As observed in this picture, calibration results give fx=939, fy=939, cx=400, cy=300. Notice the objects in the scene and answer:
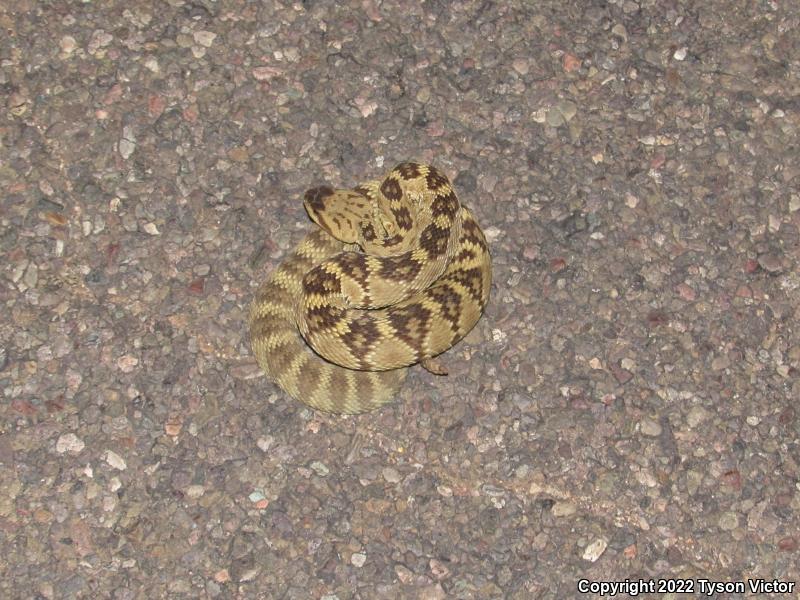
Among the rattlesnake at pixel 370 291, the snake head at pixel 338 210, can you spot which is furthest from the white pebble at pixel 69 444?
the snake head at pixel 338 210

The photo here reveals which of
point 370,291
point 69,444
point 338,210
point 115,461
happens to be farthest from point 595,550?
point 69,444

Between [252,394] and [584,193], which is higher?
[584,193]

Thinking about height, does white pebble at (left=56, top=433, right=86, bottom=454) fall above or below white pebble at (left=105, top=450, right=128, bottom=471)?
above

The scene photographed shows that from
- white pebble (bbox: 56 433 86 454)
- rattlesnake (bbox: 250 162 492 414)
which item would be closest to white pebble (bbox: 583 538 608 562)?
rattlesnake (bbox: 250 162 492 414)

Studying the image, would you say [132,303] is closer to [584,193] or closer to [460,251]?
[460,251]

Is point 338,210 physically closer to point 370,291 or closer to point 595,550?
point 370,291

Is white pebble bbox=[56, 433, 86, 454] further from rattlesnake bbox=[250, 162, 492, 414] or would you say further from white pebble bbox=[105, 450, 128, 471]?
rattlesnake bbox=[250, 162, 492, 414]

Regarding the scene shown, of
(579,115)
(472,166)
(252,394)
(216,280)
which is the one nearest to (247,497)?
(252,394)

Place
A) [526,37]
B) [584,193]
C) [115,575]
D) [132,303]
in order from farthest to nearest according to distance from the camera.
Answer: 1. [526,37]
2. [584,193]
3. [132,303]
4. [115,575]
